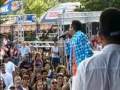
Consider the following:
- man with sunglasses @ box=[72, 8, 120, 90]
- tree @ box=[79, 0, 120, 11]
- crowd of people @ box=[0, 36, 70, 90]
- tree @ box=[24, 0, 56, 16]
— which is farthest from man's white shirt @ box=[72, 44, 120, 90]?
tree @ box=[24, 0, 56, 16]

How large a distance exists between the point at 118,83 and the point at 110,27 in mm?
371

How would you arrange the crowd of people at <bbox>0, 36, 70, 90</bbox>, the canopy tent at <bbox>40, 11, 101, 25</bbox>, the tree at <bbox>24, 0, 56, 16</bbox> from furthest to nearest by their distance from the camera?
the tree at <bbox>24, 0, 56, 16</bbox>, the canopy tent at <bbox>40, 11, 101, 25</bbox>, the crowd of people at <bbox>0, 36, 70, 90</bbox>

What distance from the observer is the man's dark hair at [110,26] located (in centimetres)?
340

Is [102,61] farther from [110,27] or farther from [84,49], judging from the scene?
[84,49]

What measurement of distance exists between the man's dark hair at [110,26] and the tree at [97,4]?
35.6 metres

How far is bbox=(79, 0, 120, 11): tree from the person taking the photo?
40.2 meters

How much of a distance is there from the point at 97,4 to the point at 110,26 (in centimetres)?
3932

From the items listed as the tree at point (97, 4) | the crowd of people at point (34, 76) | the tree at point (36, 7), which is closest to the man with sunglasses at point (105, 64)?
the crowd of people at point (34, 76)

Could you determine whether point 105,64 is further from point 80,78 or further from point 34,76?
point 34,76

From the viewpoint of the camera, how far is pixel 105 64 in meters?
3.34

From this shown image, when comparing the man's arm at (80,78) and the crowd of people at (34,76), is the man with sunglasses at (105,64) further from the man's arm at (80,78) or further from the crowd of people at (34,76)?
the crowd of people at (34,76)

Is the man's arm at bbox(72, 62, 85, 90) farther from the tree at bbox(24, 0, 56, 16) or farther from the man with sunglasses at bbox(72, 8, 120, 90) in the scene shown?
the tree at bbox(24, 0, 56, 16)

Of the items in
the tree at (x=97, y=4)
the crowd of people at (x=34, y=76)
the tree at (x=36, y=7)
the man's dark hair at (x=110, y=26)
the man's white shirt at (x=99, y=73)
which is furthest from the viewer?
the tree at (x=36, y=7)

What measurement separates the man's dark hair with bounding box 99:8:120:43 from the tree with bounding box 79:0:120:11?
35.6 m
